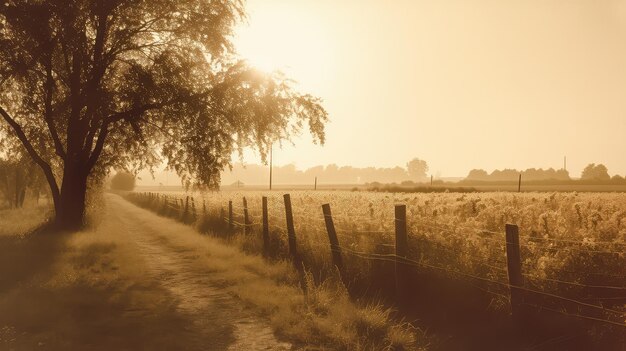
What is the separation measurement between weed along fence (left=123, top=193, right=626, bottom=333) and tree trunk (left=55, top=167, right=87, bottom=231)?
429 inches

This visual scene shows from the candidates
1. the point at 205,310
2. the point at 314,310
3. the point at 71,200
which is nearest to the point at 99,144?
the point at 71,200

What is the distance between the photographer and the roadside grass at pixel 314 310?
280 inches

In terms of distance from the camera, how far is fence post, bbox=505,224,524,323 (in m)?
6.89

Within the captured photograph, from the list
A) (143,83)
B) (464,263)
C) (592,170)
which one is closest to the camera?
(464,263)

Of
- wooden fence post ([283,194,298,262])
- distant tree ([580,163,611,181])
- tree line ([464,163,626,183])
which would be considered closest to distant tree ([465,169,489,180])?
tree line ([464,163,626,183])

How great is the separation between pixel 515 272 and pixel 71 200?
64.0 ft

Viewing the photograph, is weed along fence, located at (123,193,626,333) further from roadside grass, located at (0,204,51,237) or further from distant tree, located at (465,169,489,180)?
distant tree, located at (465,169,489,180)

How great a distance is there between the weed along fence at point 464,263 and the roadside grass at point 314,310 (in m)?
0.72

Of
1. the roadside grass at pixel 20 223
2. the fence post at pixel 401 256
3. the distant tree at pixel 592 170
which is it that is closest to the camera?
the fence post at pixel 401 256

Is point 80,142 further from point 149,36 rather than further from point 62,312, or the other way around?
point 62,312

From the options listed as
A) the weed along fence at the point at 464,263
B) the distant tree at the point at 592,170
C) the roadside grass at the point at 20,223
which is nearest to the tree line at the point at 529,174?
the distant tree at the point at 592,170

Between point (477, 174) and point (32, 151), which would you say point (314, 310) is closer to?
point (32, 151)

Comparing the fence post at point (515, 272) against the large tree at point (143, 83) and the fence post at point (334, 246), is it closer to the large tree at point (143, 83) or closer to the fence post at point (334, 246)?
the fence post at point (334, 246)

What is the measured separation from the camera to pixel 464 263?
8.66m
